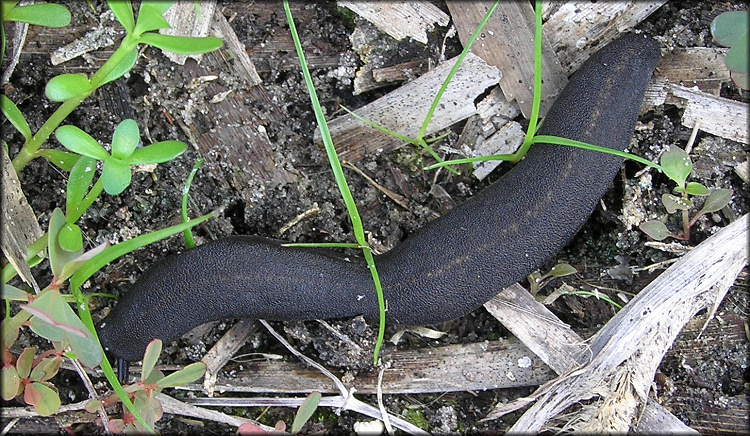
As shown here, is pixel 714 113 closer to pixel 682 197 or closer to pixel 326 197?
pixel 682 197

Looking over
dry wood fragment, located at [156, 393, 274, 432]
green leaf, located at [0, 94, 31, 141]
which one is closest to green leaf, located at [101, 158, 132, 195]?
green leaf, located at [0, 94, 31, 141]

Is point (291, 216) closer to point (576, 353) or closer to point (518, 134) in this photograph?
point (518, 134)

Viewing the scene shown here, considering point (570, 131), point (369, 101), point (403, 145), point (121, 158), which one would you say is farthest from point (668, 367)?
point (121, 158)

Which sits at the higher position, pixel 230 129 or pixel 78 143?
pixel 78 143

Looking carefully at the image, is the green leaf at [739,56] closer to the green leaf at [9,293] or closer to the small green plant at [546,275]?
the small green plant at [546,275]

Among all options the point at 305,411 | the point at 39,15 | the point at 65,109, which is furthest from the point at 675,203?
the point at 39,15

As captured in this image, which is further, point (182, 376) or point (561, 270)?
point (561, 270)
